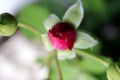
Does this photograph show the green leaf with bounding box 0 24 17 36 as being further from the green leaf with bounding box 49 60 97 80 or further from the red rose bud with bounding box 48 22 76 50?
the green leaf with bounding box 49 60 97 80

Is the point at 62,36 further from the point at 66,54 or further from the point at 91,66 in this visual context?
the point at 91,66

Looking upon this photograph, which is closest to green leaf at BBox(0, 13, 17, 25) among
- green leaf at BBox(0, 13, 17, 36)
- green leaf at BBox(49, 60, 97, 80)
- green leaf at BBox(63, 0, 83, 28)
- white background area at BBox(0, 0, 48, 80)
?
green leaf at BBox(0, 13, 17, 36)

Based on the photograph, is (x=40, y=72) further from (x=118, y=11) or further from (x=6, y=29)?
(x=6, y=29)

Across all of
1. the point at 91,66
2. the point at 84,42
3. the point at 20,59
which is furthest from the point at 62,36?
the point at 20,59

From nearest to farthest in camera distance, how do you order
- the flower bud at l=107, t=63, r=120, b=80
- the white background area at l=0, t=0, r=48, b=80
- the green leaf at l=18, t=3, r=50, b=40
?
the flower bud at l=107, t=63, r=120, b=80
the green leaf at l=18, t=3, r=50, b=40
the white background area at l=0, t=0, r=48, b=80

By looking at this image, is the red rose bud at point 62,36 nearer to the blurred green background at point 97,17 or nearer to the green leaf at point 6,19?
the green leaf at point 6,19

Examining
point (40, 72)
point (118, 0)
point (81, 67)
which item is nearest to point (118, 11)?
point (118, 0)

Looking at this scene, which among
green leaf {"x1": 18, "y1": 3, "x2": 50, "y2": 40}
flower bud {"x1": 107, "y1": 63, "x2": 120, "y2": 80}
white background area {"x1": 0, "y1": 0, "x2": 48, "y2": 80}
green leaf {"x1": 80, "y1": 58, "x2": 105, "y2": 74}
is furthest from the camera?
white background area {"x1": 0, "y1": 0, "x2": 48, "y2": 80}
